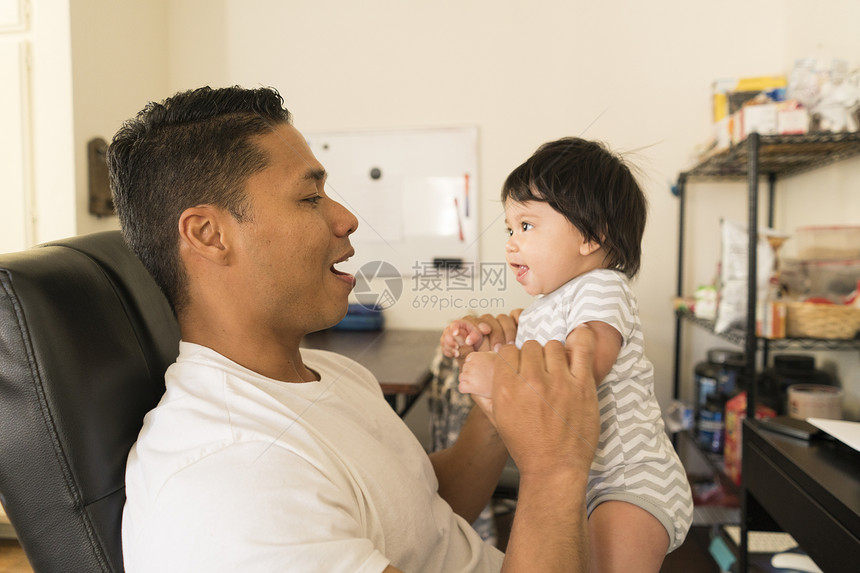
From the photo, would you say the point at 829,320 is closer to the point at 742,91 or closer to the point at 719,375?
the point at 719,375

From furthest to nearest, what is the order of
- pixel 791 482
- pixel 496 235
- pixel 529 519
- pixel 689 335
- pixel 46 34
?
pixel 689 335 < pixel 46 34 < pixel 791 482 < pixel 529 519 < pixel 496 235

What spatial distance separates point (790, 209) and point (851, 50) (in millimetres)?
587

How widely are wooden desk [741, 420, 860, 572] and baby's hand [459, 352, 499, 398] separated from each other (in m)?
0.58

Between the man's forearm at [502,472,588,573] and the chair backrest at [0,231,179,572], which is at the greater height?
the chair backrest at [0,231,179,572]

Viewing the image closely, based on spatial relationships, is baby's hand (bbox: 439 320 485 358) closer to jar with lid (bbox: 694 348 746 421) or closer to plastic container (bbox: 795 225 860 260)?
plastic container (bbox: 795 225 860 260)

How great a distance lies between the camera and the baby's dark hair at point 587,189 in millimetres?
439

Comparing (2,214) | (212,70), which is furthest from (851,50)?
(2,214)

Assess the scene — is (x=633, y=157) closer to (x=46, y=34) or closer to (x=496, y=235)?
(x=496, y=235)

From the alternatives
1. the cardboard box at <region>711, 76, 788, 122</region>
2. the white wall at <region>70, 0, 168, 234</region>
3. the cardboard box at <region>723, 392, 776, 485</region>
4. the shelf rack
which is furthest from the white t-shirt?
the cardboard box at <region>711, 76, 788, 122</region>

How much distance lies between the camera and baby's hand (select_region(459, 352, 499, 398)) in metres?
0.54

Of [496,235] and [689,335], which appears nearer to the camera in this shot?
[496,235]

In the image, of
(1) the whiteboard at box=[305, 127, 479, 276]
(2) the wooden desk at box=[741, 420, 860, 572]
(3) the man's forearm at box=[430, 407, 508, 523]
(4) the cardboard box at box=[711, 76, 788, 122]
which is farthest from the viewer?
(4) the cardboard box at box=[711, 76, 788, 122]

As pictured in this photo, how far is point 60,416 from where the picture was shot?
511 mm

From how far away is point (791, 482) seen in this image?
902mm
